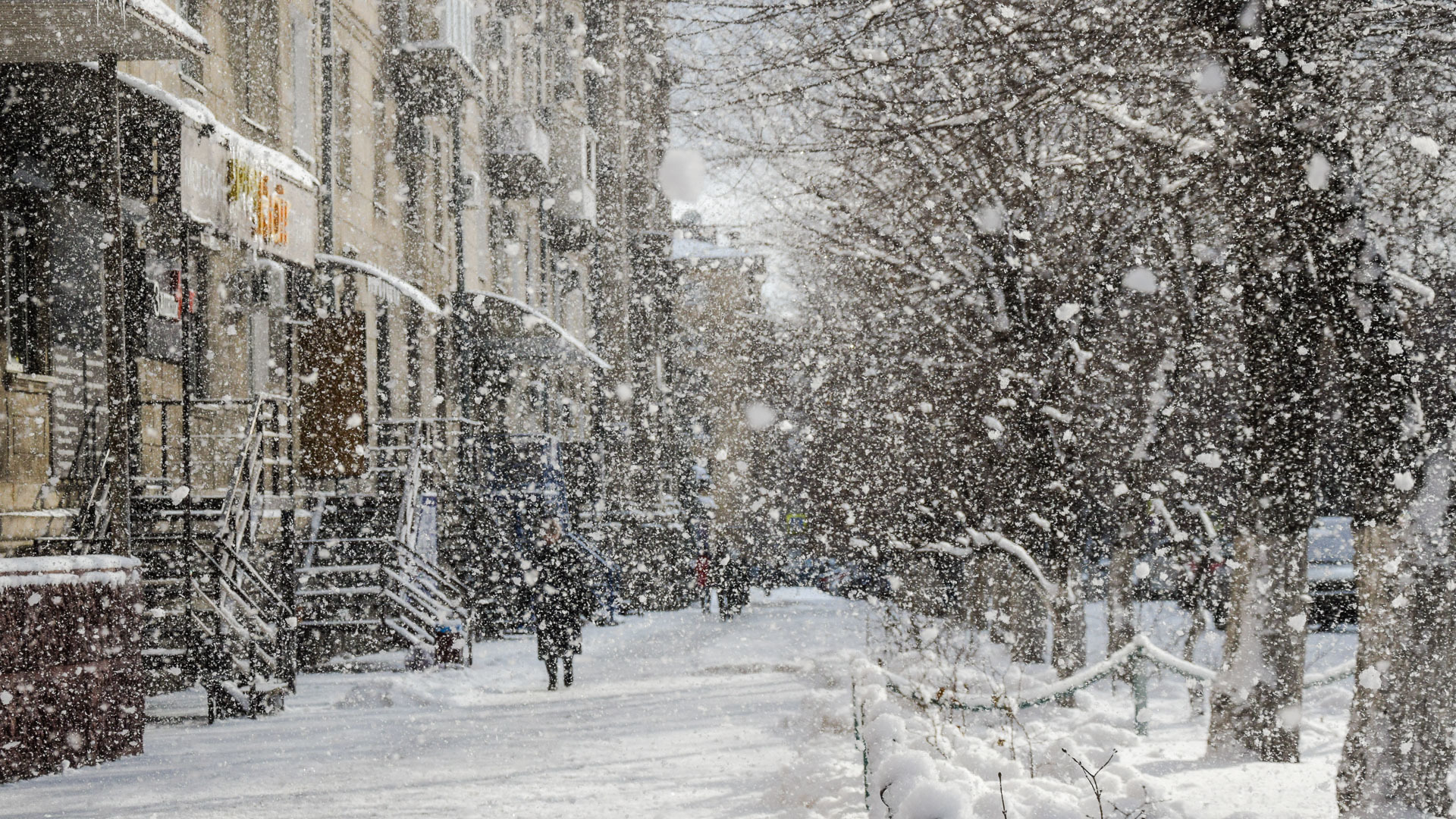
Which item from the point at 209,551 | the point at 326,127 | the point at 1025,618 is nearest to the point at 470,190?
the point at 326,127

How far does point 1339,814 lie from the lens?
6176 millimetres

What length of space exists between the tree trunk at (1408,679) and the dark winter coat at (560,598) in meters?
9.17

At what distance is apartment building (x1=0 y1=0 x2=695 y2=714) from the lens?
1212cm

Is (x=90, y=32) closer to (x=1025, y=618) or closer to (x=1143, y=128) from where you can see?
(x=1143, y=128)

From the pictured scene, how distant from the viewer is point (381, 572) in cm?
1719

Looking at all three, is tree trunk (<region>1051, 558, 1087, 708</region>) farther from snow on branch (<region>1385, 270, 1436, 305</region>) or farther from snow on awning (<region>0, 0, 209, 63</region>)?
snow on awning (<region>0, 0, 209, 63</region>)

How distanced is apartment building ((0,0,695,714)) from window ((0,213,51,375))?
0.02 m

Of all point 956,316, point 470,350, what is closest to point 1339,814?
point 956,316

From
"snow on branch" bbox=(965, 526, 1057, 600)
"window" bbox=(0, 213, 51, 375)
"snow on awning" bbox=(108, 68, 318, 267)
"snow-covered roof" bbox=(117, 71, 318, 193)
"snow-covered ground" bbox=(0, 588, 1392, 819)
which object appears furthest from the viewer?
"snow on branch" bbox=(965, 526, 1057, 600)

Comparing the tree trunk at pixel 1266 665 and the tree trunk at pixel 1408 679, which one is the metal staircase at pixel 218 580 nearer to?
the tree trunk at pixel 1266 665

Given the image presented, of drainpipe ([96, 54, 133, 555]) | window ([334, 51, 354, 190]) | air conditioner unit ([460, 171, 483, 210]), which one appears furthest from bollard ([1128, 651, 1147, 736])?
air conditioner unit ([460, 171, 483, 210])

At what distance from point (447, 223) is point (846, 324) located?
808cm

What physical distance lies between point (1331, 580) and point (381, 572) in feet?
48.6

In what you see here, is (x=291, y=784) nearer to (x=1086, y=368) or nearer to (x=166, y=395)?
(x=166, y=395)
